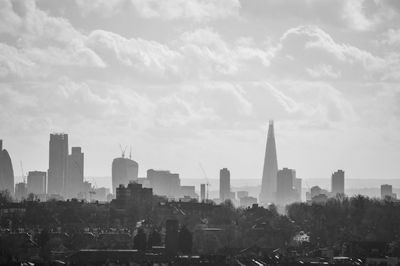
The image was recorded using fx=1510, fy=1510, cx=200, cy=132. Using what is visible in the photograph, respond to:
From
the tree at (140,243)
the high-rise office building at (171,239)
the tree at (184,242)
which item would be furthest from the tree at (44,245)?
the tree at (184,242)

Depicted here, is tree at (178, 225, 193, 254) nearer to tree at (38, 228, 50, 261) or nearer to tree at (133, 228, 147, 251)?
tree at (133, 228, 147, 251)

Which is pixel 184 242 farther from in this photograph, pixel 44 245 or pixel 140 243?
pixel 44 245

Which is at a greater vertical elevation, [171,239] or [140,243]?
[171,239]

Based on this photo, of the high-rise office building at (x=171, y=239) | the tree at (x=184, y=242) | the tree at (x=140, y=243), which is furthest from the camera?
the tree at (x=184, y=242)

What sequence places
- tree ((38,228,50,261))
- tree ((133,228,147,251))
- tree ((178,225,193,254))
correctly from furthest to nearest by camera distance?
tree ((178,225,193,254)), tree ((133,228,147,251)), tree ((38,228,50,261))

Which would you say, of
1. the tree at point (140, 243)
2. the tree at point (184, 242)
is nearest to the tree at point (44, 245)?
the tree at point (140, 243)

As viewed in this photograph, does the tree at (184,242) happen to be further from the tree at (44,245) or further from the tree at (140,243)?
the tree at (44,245)

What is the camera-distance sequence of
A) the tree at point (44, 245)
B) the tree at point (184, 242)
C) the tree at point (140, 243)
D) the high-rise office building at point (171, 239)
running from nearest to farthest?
1. the tree at point (44, 245)
2. the high-rise office building at point (171, 239)
3. the tree at point (140, 243)
4. the tree at point (184, 242)

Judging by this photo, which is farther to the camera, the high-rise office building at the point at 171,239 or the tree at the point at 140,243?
the tree at the point at 140,243

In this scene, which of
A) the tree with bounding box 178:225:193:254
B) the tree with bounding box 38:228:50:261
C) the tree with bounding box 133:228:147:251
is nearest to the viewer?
the tree with bounding box 38:228:50:261

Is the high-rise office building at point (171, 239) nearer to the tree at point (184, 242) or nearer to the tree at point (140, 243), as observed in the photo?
the tree at point (184, 242)

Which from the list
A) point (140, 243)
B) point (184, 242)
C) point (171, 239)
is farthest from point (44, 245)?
point (184, 242)

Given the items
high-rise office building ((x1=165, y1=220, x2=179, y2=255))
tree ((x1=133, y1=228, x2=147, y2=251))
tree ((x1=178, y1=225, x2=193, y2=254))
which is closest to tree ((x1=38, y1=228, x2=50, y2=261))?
tree ((x1=133, y1=228, x2=147, y2=251))

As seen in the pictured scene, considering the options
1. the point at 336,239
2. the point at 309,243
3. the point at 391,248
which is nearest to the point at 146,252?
the point at 391,248
